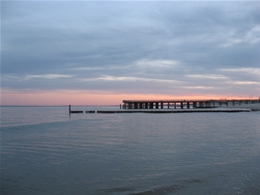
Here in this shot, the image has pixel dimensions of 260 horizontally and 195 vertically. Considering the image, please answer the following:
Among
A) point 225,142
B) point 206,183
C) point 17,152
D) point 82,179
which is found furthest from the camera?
point 225,142

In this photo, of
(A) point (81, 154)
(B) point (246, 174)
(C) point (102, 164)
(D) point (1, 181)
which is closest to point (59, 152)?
(A) point (81, 154)

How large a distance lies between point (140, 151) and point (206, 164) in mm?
4594

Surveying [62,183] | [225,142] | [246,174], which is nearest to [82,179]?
[62,183]

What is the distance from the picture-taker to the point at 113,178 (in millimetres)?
10906

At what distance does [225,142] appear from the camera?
19438 mm

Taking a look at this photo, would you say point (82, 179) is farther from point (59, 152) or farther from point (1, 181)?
point (59, 152)

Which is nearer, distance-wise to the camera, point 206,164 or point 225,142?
point 206,164

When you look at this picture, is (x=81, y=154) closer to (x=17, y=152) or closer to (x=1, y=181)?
(x=17, y=152)

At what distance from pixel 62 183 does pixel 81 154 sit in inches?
215

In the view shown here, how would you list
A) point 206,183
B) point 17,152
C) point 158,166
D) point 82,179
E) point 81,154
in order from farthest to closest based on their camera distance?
point 17,152 < point 81,154 < point 158,166 < point 82,179 < point 206,183

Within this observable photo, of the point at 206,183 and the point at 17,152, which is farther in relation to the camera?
the point at 17,152

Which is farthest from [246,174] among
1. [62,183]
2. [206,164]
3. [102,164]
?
[62,183]

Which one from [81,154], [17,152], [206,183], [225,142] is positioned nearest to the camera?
[206,183]

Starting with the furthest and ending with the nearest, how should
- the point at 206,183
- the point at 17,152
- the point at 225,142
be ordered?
the point at 225,142, the point at 17,152, the point at 206,183
